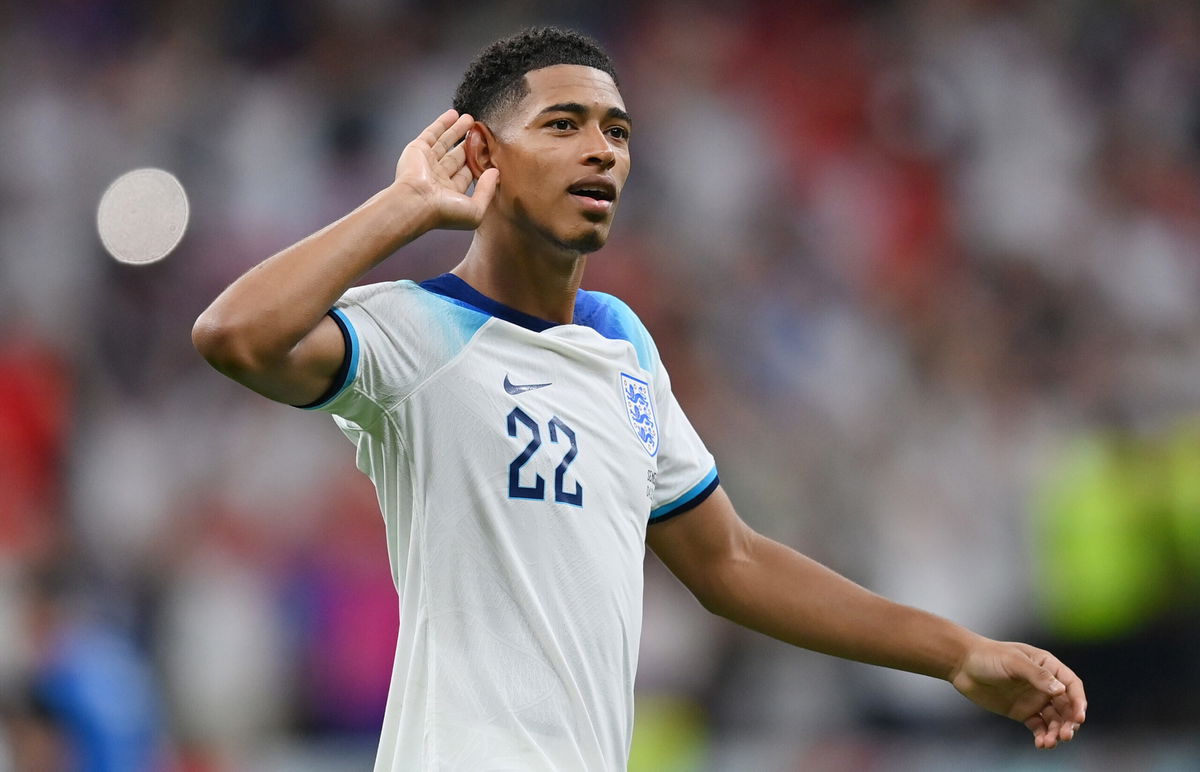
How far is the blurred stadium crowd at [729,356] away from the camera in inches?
279

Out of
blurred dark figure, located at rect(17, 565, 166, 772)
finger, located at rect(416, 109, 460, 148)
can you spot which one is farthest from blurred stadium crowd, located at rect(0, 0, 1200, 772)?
finger, located at rect(416, 109, 460, 148)

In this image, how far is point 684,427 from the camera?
3752 mm

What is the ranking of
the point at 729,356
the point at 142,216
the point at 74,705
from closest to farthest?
the point at 74,705, the point at 729,356, the point at 142,216

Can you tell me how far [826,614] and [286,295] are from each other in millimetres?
1593

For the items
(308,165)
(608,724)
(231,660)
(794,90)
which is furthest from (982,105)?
(608,724)

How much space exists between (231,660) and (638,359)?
4.25 meters

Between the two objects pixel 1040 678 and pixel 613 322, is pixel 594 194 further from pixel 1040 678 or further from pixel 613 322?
pixel 1040 678

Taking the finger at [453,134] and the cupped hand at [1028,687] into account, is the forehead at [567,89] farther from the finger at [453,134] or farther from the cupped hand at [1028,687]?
the cupped hand at [1028,687]

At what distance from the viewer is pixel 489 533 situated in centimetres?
310

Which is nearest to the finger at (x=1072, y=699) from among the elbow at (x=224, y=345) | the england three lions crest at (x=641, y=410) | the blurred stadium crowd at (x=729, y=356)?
the england three lions crest at (x=641, y=410)

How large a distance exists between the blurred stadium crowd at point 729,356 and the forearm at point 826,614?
3145 millimetres

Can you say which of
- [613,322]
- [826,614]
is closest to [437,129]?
[613,322]

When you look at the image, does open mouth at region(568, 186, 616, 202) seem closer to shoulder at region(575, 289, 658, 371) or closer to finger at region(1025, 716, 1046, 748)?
shoulder at region(575, 289, 658, 371)

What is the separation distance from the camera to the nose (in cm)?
337
